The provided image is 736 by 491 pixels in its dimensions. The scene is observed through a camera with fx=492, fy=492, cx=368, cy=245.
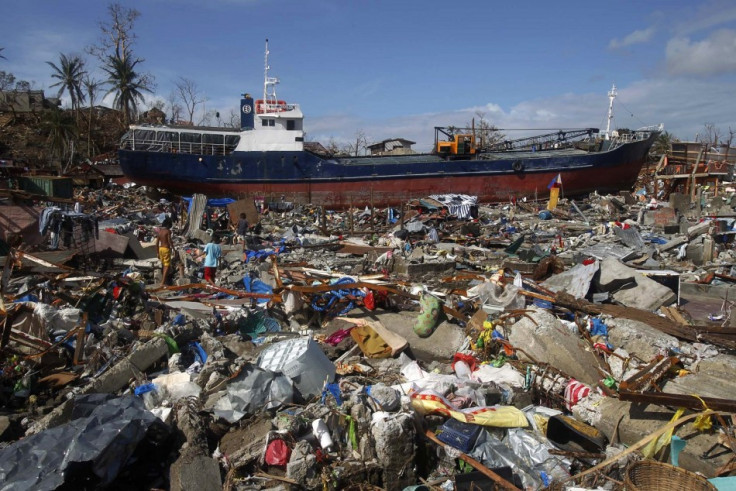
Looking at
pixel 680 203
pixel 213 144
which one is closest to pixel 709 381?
pixel 680 203

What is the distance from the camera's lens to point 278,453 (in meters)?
3.39

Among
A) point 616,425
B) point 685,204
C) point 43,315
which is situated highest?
point 685,204

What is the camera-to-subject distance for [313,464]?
328 centimetres

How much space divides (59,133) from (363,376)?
28.2 m

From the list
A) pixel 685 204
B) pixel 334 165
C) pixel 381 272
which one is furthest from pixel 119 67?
pixel 685 204

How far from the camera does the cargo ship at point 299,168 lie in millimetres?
19266

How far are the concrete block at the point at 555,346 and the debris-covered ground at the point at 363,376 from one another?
20 mm

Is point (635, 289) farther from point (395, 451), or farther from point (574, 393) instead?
point (395, 451)

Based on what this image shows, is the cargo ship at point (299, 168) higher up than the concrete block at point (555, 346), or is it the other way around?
the cargo ship at point (299, 168)

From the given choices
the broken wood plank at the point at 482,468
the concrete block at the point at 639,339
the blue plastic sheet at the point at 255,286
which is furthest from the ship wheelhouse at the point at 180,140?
the broken wood plank at the point at 482,468

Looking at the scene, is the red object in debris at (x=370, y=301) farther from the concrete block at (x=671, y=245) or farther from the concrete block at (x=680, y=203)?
the concrete block at (x=680, y=203)

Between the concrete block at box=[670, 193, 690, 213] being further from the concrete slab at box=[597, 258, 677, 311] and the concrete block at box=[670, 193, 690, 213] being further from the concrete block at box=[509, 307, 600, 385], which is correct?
the concrete block at box=[509, 307, 600, 385]

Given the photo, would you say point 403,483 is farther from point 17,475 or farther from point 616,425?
point 17,475

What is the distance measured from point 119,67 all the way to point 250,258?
87.6 ft
